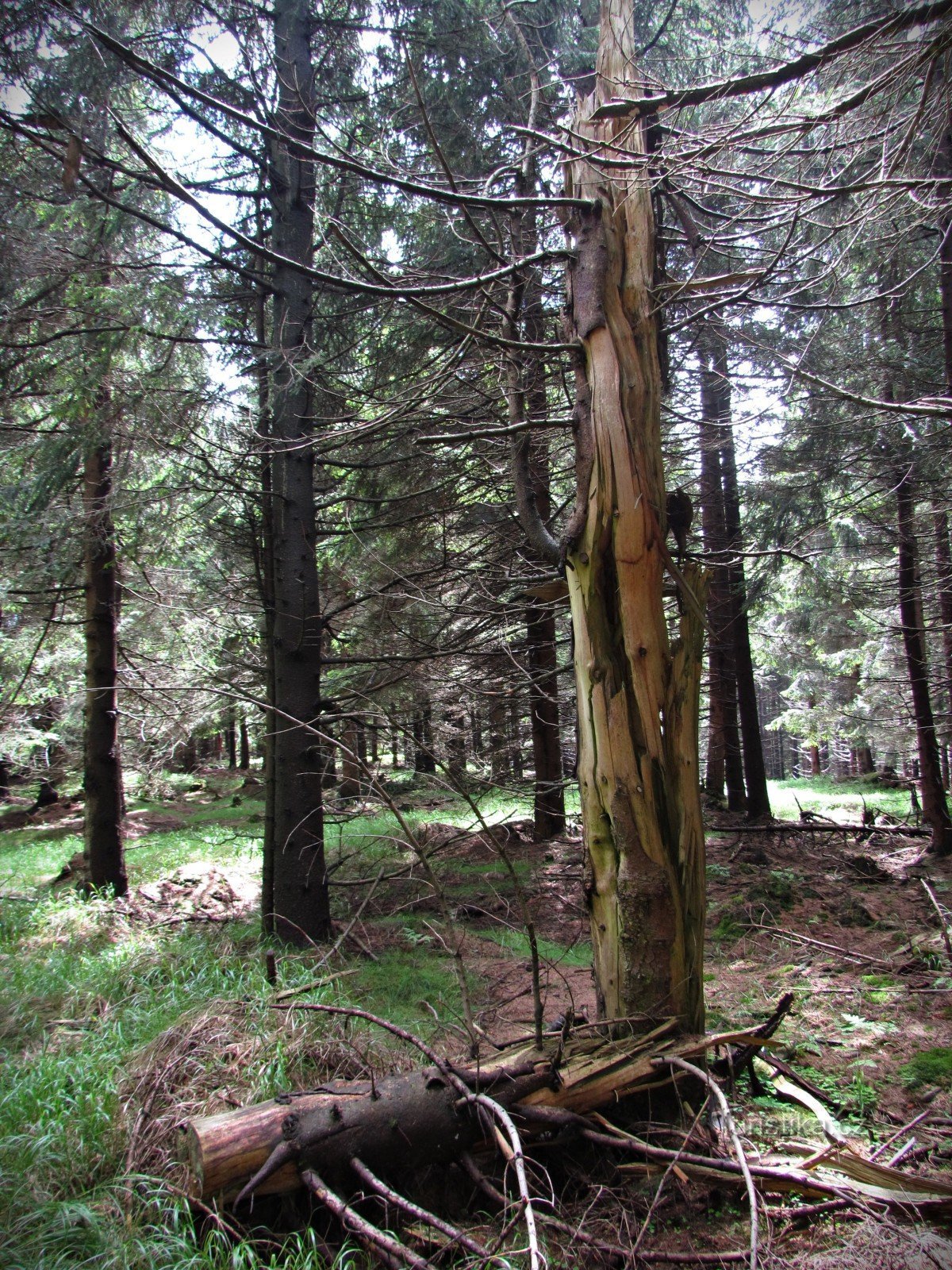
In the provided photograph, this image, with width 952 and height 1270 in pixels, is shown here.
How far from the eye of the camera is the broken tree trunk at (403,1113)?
8.81ft

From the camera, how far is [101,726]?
338 inches

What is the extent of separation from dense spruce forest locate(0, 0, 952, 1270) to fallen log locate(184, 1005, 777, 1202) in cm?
2

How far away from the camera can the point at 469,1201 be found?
2881 mm

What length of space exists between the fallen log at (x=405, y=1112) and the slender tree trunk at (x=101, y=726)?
21.3ft

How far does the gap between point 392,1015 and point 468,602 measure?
4900mm

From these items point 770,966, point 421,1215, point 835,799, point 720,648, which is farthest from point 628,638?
point 835,799

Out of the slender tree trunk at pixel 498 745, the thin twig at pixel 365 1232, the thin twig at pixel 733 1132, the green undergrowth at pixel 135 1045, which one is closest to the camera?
the thin twig at pixel 733 1132

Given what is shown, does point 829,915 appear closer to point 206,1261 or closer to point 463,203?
point 206,1261

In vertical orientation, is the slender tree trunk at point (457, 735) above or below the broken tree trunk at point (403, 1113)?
above

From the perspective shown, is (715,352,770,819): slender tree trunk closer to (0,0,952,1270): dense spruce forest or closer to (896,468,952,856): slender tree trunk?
(0,0,952,1270): dense spruce forest

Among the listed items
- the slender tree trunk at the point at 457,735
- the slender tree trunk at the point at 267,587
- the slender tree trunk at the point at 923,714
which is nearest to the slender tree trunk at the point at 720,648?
the slender tree trunk at the point at 923,714

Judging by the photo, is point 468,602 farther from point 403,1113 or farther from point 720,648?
point 720,648

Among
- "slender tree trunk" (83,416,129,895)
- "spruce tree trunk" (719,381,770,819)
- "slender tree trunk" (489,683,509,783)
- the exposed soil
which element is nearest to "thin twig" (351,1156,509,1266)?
the exposed soil

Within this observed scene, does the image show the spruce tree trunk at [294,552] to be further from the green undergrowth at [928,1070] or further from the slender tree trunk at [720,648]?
the slender tree trunk at [720,648]
